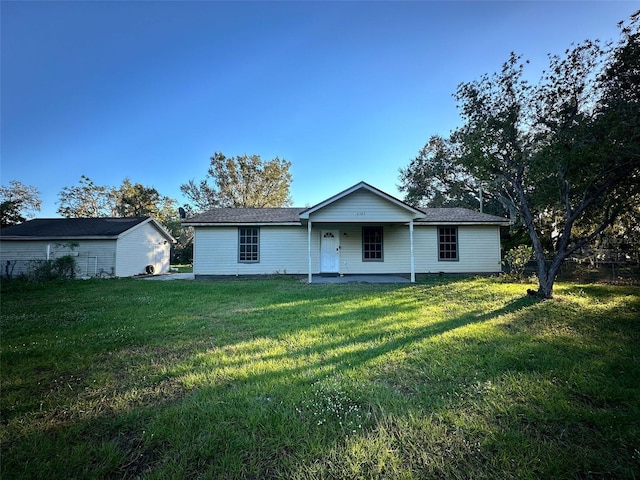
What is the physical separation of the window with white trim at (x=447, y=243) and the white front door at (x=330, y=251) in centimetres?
527

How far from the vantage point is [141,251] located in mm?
16812

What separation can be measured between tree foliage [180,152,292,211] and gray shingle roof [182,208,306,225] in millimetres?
16361

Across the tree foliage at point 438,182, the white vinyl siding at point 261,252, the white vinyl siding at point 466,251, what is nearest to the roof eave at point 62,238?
the white vinyl siding at point 261,252

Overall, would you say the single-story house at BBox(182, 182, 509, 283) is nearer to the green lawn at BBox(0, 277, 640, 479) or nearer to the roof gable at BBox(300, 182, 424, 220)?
the roof gable at BBox(300, 182, 424, 220)

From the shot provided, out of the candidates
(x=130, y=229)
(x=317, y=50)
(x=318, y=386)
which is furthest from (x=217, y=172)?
(x=318, y=386)

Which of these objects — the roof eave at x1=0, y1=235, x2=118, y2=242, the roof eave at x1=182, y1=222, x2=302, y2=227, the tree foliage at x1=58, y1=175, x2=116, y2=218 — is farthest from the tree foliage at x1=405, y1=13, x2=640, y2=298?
A: the tree foliage at x1=58, y1=175, x2=116, y2=218

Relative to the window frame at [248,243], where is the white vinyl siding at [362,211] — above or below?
above

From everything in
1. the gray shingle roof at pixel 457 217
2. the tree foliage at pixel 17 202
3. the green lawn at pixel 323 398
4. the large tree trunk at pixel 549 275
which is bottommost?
the green lawn at pixel 323 398

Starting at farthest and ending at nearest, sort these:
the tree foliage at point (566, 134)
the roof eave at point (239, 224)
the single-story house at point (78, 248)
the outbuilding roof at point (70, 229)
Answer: the outbuilding roof at point (70, 229), the single-story house at point (78, 248), the roof eave at point (239, 224), the tree foliage at point (566, 134)

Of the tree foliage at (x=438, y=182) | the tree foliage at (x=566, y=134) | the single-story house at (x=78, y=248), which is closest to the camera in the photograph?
the tree foliage at (x=566, y=134)

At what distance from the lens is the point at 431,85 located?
31.4ft

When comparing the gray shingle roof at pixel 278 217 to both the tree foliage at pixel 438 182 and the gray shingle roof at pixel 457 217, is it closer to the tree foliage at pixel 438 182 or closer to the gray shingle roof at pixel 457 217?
the gray shingle roof at pixel 457 217

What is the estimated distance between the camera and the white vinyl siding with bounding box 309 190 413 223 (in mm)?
11164

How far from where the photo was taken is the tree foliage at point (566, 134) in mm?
5402
